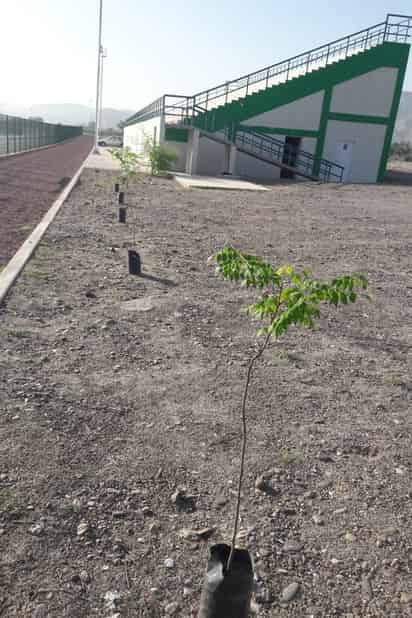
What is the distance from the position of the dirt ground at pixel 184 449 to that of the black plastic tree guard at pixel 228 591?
36 centimetres

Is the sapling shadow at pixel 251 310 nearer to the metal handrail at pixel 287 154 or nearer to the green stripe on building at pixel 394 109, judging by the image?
the metal handrail at pixel 287 154

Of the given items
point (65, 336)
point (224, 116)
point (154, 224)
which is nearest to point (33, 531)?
point (65, 336)

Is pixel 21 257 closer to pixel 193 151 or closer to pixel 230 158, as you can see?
pixel 193 151

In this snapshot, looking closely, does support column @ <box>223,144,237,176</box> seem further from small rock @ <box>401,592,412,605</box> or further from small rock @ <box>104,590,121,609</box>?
small rock @ <box>104,590,121,609</box>

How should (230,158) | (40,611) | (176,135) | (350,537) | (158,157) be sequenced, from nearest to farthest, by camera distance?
(40,611) < (350,537) < (158,157) < (230,158) < (176,135)

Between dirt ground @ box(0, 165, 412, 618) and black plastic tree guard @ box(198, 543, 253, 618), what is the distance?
363mm

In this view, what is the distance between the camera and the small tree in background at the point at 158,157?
2269 centimetres

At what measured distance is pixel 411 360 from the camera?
500 cm

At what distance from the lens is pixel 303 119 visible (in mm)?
26547

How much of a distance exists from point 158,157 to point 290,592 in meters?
22.2

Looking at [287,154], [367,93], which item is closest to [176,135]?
[287,154]

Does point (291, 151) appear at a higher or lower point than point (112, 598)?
higher

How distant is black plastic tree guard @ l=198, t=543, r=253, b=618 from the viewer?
6.32 feet

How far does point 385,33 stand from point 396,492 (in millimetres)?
28815
